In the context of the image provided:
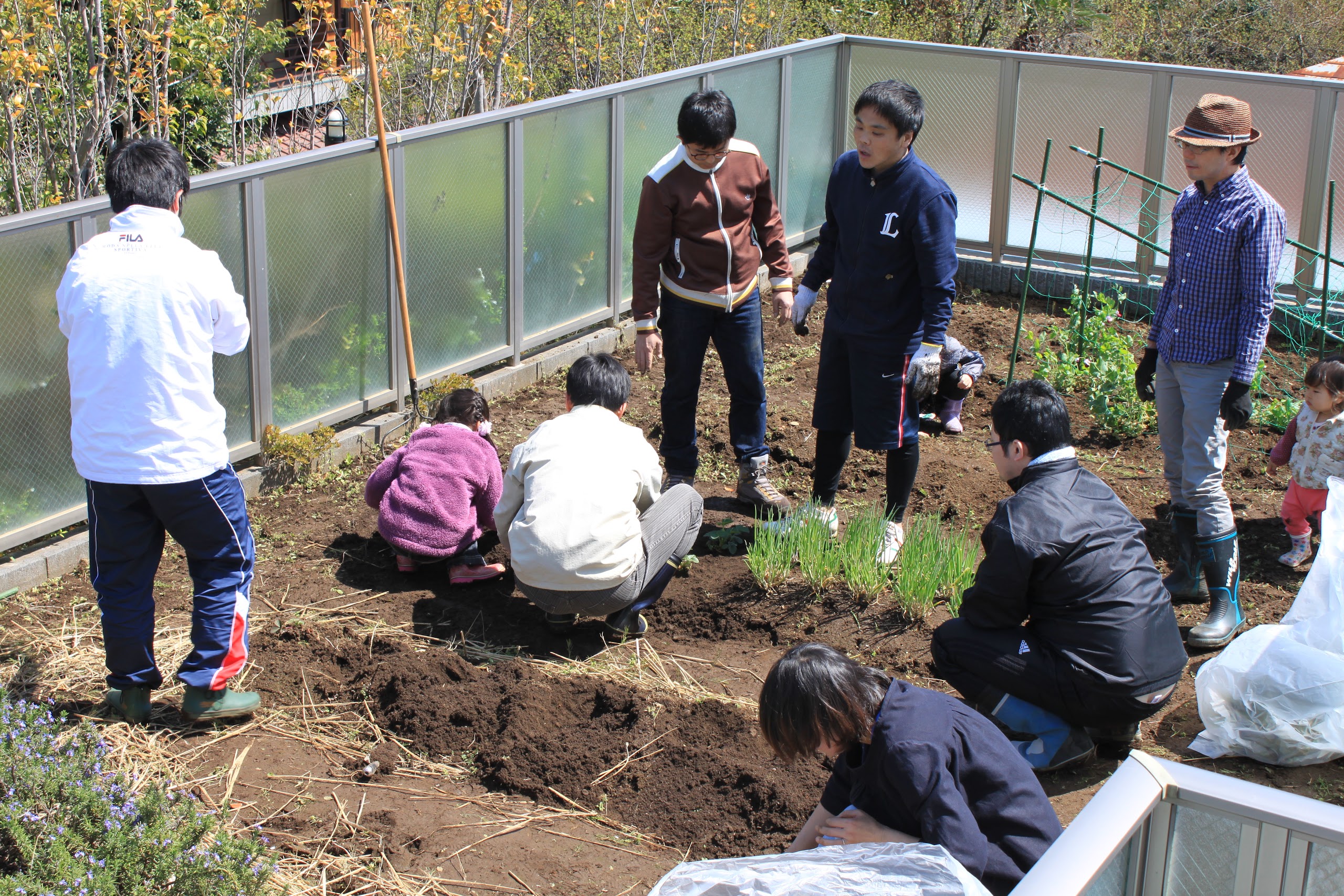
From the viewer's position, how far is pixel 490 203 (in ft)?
23.0

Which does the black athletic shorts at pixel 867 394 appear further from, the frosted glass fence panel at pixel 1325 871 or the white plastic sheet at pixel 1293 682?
the frosted glass fence panel at pixel 1325 871

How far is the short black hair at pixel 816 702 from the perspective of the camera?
2758mm

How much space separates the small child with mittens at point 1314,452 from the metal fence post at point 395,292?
4.25 metres

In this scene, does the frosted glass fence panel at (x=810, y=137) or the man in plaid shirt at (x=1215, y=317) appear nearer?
the man in plaid shirt at (x=1215, y=317)

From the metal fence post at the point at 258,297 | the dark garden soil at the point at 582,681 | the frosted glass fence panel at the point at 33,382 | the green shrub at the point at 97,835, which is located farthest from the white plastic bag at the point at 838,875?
the metal fence post at the point at 258,297

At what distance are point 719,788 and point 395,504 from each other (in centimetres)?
195

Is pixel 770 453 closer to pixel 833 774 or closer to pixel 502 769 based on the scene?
pixel 502 769

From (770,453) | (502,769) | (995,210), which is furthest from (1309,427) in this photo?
(995,210)

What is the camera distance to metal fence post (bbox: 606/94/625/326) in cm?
767

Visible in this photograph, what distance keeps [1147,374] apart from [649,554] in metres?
2.21

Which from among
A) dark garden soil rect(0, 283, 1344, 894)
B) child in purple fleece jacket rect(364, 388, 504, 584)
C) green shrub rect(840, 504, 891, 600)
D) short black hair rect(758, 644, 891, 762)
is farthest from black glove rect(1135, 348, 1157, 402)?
short black hair rect(758, 644, 891, 762)

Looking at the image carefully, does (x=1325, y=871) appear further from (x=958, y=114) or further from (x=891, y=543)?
(x=958, y=114)

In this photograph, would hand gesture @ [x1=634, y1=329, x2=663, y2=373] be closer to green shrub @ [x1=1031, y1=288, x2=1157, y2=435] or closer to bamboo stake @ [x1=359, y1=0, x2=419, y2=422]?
bamboo stake @ [x1=359, y1=0, x2=419, y2=422]

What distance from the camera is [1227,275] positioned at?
4688 mm
